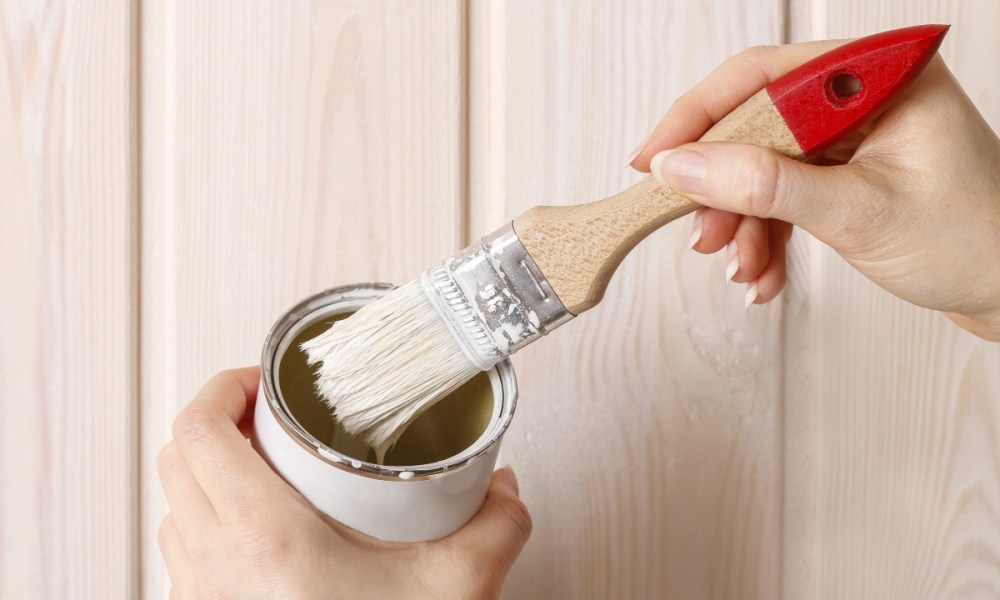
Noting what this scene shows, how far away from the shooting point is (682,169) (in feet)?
1.45

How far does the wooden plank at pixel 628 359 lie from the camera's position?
0.64m

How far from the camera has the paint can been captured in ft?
1.44

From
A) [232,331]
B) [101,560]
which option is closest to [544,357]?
[232,331]

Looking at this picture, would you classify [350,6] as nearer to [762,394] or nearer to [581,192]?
[581,192]

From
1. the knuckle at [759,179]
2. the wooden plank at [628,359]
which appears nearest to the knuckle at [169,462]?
the wooden plank at [628,359]

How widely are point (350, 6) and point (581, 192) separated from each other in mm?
207

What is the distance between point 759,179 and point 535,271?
0.38ft

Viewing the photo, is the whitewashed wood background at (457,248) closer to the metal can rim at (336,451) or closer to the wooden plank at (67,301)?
the wooden plank at (67,301)

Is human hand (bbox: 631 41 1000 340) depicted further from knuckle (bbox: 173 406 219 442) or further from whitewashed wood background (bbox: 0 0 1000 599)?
knuckle (bbox: 173 406 219 442)

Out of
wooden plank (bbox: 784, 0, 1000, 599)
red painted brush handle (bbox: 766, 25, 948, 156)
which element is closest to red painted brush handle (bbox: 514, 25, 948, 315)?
red painted brush handle (bbox: 766, 25, 948, 156)

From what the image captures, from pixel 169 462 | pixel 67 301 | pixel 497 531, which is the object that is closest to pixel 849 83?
pixel 497 531

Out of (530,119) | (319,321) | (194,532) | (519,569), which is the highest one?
(530,119)

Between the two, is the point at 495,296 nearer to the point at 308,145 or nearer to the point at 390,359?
the point at 390,359

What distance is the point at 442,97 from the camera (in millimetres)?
636
